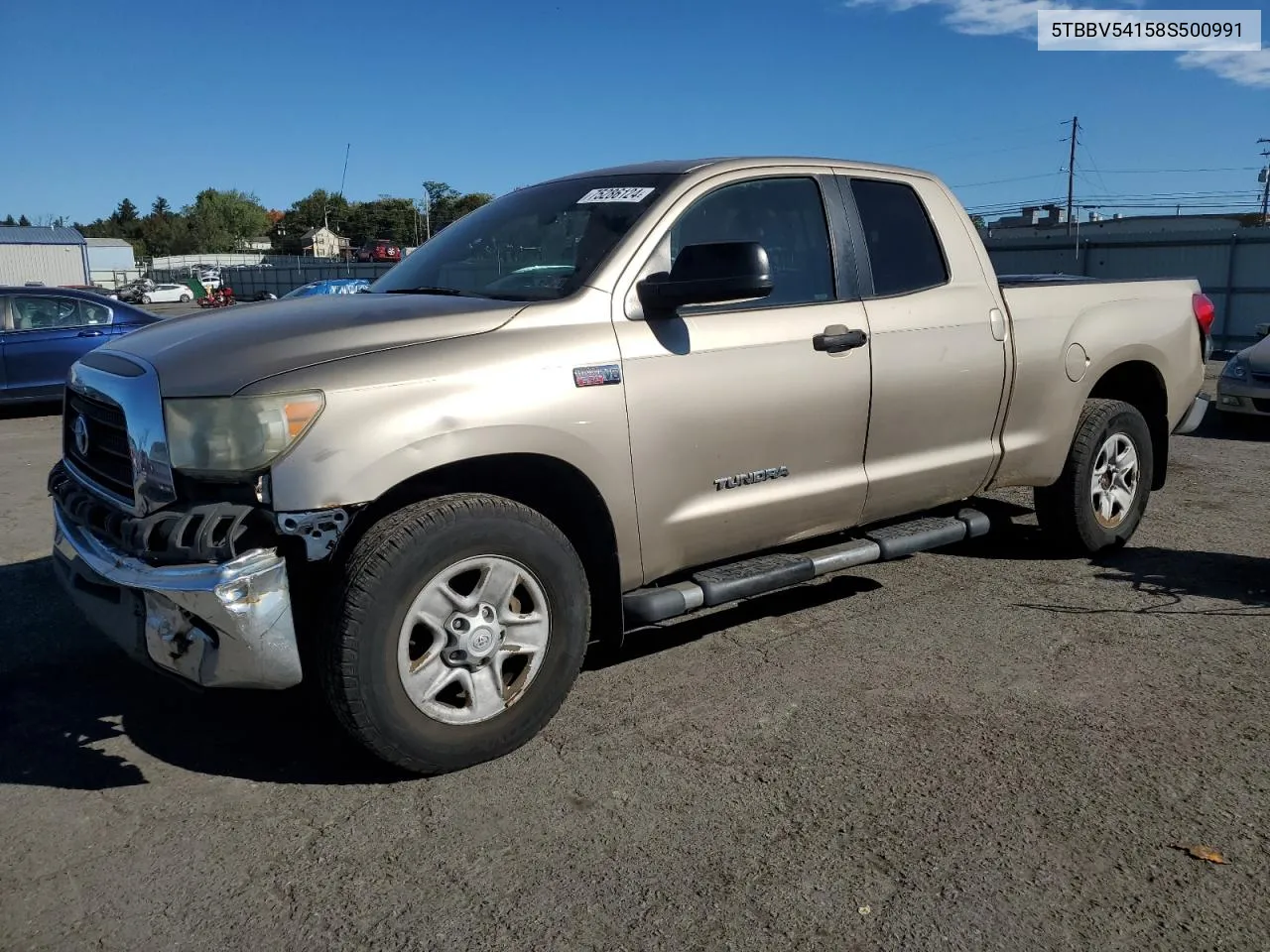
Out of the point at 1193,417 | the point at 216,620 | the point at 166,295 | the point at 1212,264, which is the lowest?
the point at 166,295

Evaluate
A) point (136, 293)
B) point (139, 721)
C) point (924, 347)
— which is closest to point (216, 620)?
point (139, 721)

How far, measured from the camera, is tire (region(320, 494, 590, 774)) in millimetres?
3057

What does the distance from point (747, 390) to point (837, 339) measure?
542 millimetres

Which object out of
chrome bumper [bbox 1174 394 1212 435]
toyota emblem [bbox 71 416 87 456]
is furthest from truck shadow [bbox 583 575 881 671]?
chrome bumper [bbox 1174 394 1212 435]

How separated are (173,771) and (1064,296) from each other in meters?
4.38

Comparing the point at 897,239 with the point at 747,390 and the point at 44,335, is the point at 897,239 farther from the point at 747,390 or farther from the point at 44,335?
the point at 44,335

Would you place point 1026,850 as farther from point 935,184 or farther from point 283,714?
point 935,184

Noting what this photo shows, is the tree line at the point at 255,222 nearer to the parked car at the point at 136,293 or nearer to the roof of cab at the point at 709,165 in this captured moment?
the parked car at the point at 136,293

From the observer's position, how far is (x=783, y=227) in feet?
14.3

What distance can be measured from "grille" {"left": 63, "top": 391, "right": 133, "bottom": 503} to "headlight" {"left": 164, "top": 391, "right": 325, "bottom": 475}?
1.05ft

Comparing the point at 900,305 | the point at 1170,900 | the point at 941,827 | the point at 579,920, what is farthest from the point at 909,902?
the point at 900,305

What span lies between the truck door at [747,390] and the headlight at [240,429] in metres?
1.12

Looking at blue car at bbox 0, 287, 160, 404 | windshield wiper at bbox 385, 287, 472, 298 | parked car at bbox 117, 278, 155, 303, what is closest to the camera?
windshield wiper at bbox 385, 287, 472, 298

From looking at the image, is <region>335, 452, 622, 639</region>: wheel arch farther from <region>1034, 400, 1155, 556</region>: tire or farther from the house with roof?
the house with roof
